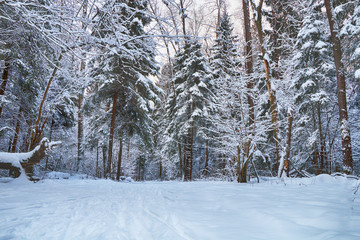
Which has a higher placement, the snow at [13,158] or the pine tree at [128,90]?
the pine tree at [128,90]

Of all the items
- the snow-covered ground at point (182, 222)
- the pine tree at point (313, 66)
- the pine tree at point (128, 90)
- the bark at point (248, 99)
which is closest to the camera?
the snow-covered ground at point (182, 222)

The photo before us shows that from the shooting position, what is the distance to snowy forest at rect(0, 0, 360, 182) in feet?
17.0

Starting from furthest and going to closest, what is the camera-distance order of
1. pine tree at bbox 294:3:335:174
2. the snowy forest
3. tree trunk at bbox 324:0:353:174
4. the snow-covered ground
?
pine tree at bbox 294:3:335:174 → tree trunk at bbox 324:0:353:174 → the snowy forest → the snow-covered ground

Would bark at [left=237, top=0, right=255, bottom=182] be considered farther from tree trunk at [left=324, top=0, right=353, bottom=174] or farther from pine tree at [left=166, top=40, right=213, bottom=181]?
pine tree at [left=166, top=40, right=213, bottom=181]

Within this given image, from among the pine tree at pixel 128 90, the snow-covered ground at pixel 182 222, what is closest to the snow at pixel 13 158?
the snow-covered ground at pixel 182 222

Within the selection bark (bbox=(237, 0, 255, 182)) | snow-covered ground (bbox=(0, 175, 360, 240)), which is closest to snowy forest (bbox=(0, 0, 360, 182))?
bark (bbox=(237, 0, 255, 182))

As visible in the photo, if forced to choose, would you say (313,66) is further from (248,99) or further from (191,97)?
(191,97)

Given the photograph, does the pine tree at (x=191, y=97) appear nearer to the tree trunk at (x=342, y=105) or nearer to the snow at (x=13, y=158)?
the tree trunk at (x=342, y=105)

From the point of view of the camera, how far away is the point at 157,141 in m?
25.5

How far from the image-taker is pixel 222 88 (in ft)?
21.4

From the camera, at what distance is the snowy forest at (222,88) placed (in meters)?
5.17

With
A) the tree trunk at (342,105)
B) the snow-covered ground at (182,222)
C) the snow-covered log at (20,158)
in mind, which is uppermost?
the tree trunk at (342,105)

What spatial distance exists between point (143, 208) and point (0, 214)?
135 cm

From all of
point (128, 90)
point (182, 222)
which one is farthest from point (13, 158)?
point (128, 90)
